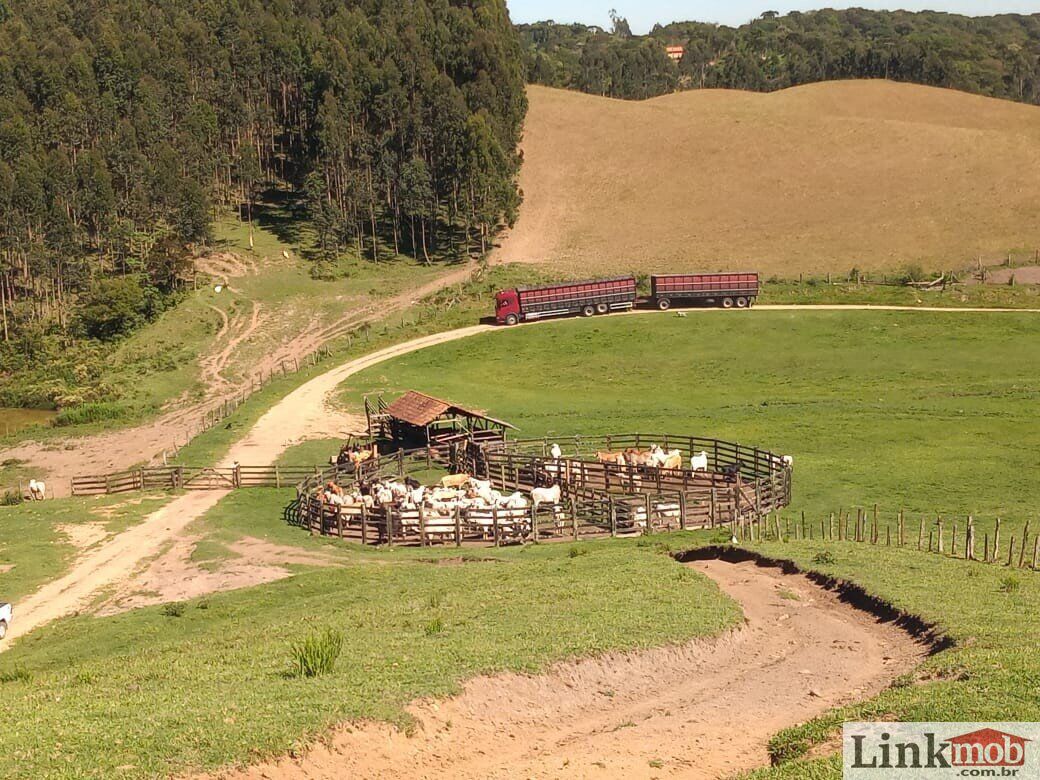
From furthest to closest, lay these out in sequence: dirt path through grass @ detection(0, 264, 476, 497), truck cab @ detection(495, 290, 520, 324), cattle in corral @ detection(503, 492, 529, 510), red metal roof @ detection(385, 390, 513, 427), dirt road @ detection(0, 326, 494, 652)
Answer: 1. truck cab @ detection(495, 290, 520, 324)
2. dirt path through grass @ detection(0, 264, 476, 497)
3. red metal roof @ detection(385, 390, 513, 427)
4. cattle in corral @ detection(503, 492, 529, 510)
5. dirt road @ detection(0, 326, 494, 652)

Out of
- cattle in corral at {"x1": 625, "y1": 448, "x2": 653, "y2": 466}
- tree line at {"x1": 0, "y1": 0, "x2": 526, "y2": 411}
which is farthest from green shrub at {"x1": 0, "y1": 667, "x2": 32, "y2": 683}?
tree line at {"x1": 0, "y1": 0, "x2": 526, "y2": 411}

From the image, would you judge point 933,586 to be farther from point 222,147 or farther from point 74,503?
point 222,147

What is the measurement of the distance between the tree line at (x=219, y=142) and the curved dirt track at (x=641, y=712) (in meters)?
76.9

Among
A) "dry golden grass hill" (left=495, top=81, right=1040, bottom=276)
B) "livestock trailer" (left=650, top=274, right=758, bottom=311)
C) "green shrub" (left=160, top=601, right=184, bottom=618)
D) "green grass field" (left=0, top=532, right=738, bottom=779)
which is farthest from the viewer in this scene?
"dry golden grass hill" (left=495, top=81, right=1040, bottom=276)

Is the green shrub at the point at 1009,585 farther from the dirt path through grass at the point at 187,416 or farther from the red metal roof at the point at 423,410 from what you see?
the dirt path through grass at the point at 187,416

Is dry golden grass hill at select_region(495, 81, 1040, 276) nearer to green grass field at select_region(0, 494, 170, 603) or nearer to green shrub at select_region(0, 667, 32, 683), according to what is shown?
green grass field at select_region(0, 494, 170, 603)

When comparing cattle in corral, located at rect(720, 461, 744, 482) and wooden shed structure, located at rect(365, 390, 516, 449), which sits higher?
wooden shed structure, located at rect(365, 390, 516, 449)

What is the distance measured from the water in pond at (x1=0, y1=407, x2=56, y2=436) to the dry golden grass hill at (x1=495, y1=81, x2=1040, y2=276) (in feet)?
159

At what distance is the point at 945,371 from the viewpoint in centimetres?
7000

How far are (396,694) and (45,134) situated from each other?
356ft

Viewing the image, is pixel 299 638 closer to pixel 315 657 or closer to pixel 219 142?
pixel 315 657

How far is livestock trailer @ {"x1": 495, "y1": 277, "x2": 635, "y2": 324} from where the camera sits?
87.8 m

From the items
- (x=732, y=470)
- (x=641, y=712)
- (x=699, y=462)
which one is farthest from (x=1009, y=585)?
(x=699, y=462)

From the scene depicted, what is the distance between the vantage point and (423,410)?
178 ft
